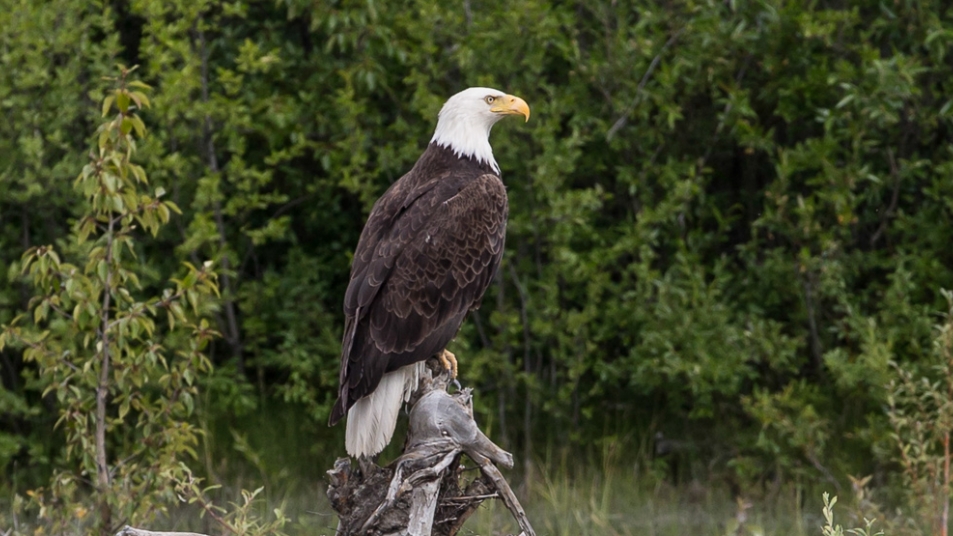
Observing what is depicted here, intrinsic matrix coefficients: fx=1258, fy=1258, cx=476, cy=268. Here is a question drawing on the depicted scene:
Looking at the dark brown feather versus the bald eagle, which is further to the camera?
the dark brown feather

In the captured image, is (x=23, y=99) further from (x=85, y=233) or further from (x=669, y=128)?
(x=669, y=128)

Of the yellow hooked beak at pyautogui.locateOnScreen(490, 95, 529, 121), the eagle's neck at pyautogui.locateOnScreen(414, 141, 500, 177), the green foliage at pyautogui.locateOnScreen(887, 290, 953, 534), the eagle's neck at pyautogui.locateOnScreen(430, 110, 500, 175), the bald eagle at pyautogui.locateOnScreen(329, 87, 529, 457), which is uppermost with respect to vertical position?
the yellow hooked beak at pyautogui.locateOnScreen(490, 95, 529, 121)

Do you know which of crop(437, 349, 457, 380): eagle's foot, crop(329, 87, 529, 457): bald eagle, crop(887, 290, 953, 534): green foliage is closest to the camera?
crop(329, 87, 529, 457): bald eagle

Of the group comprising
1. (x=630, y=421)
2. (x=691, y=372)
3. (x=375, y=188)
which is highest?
(x=375, y=188)

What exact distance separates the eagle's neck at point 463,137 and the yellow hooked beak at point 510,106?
83 mm

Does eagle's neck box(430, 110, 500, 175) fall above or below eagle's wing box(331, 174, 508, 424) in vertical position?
above

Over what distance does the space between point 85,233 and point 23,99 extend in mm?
2514

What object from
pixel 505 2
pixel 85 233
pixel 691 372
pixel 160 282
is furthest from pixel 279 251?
pixel 85 233

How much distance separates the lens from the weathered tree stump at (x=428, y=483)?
11.2 feet

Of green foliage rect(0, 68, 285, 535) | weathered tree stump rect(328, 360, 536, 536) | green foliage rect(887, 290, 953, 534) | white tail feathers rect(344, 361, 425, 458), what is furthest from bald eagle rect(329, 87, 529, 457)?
green foliage rect(887, 290, 953, 534)

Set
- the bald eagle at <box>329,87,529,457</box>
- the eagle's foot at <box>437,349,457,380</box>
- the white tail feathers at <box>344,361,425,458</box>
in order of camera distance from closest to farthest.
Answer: the white tail feathers at <box>344,361,425,458</box>
the bald eagle at <box>329,87,529,457</box>
the eagle's foot at <box>437,349,457,380</box>

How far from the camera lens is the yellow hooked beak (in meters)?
5.21

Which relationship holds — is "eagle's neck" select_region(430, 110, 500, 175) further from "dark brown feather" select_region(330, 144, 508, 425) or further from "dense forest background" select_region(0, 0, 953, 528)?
"dense forest background" select_region(0, 0, 953, 528)

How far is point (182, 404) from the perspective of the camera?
201 inches
